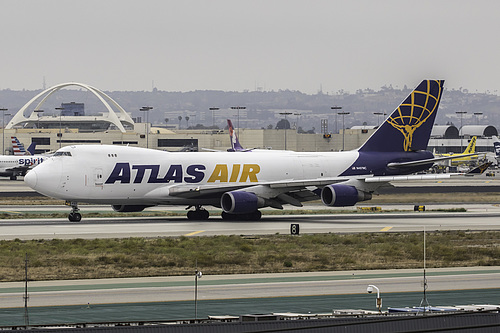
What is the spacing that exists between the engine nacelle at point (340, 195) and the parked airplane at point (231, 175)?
7 cm

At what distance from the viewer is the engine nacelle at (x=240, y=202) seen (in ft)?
193

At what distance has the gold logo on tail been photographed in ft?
225

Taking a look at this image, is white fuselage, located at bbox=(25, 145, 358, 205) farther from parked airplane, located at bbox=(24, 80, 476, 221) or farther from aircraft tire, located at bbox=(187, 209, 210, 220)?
aircraft tire, located at bbox=(187, 209, 210, 220)

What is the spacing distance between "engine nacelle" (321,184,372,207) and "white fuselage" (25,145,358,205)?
15.2 feet

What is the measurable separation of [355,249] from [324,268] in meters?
6.50

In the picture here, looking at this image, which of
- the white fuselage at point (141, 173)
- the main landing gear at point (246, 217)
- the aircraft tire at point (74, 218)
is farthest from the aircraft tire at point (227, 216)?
the aircraft tire at point (74, 218)

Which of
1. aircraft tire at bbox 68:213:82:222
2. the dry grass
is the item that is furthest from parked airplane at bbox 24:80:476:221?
the dry grass

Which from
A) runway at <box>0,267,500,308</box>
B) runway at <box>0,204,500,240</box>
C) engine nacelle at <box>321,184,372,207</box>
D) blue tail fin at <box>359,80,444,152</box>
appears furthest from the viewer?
blue tail fin at <box>359,80,444,152</box>

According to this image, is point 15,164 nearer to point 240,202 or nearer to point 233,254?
point 240,202

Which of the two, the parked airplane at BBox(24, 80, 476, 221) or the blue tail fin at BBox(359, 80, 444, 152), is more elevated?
the blue tail fin at BBox(359, 80, 444, 152)

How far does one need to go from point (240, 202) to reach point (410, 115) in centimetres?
1785

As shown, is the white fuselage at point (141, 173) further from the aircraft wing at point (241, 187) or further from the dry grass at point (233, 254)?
the dry grass at point (233, 254)

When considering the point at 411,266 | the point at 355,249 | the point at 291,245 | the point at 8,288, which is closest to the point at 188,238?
the point at 291,245

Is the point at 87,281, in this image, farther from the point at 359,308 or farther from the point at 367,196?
the point at 367,196
